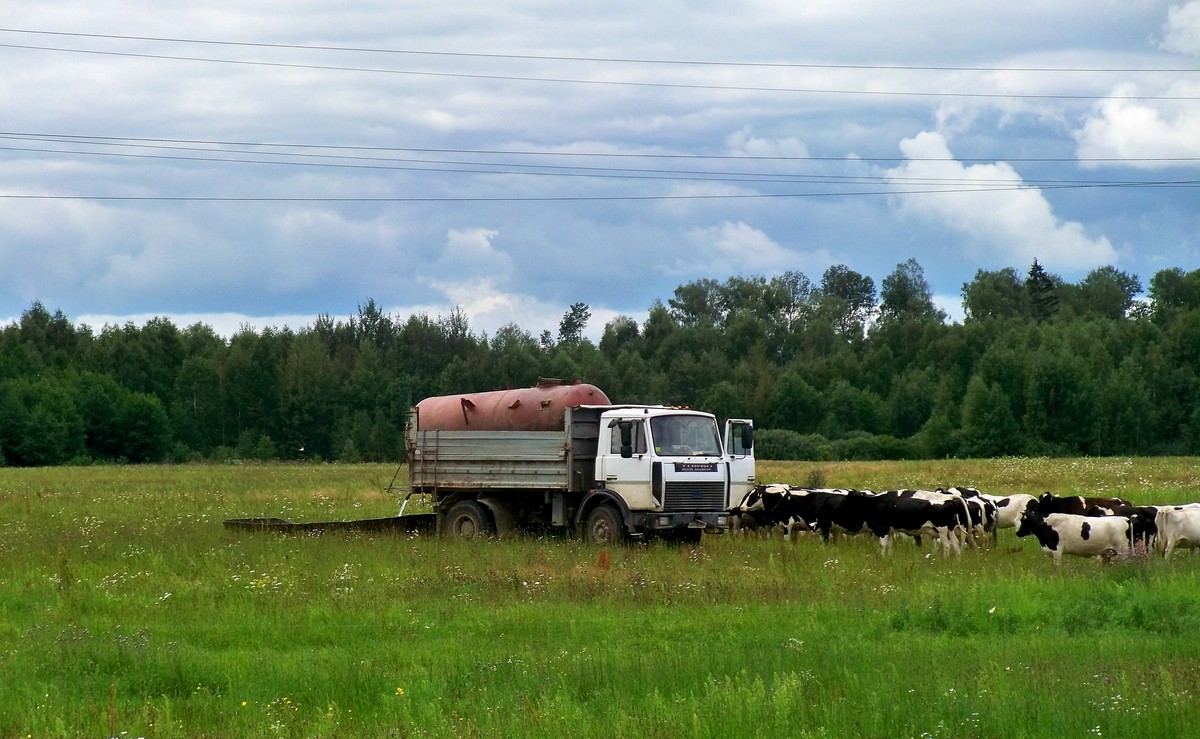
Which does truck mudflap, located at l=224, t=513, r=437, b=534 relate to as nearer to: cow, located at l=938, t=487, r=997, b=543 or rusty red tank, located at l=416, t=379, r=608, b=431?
rusty red tank, located at l=416, t=379, r=608, b=431

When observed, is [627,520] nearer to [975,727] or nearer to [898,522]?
[898,522]

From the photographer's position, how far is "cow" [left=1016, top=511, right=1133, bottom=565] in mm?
20875

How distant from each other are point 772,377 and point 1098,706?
10320 centimetres

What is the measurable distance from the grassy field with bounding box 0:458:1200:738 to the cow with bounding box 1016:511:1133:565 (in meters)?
0.47

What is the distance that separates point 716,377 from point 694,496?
91.4 m

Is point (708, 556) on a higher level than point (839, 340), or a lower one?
lower

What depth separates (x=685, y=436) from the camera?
25.0 m

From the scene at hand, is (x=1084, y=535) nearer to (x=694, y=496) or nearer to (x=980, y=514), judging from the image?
(x=980, y=514)

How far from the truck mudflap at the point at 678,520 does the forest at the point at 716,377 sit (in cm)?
6829

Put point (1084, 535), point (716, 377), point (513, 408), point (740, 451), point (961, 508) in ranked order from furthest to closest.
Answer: point (716, 377) < point (513, 408) < point (740, 451) < point (961, 508) < point (1084, 535)

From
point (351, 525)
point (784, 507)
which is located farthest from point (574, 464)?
point (351, 525)

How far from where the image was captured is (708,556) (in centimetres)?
2261

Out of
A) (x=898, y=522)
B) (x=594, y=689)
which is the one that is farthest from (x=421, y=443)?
(x=594, y=689)

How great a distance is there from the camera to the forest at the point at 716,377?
99.9 metres
